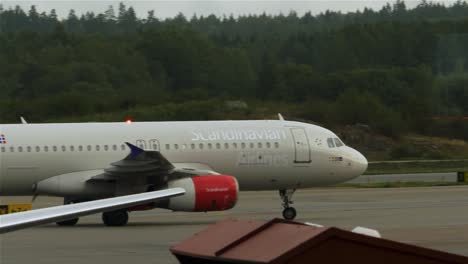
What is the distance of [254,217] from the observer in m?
26.8

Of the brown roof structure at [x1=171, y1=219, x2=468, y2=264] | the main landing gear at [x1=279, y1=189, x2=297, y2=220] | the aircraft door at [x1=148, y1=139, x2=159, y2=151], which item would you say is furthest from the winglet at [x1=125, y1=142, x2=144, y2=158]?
the brown roof structure at [x1=171, y1=219, x2=468, y2=264]

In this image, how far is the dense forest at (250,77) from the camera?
54.8 m

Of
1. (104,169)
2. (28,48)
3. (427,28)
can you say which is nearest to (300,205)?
(104,169)

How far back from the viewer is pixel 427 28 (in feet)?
263

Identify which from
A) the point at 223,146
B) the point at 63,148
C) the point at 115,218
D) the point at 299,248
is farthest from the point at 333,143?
the point at 299,248

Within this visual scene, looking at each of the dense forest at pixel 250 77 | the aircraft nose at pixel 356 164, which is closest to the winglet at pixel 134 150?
the aircraft nose at pixel 356 164

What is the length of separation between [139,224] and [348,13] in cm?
12191

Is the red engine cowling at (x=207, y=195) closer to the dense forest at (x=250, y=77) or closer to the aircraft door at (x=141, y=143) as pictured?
the aircraft door at (x=141, y=143)

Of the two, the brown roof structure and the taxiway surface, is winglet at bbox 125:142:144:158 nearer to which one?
the taxiway surface

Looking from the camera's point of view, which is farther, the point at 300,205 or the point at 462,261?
the point at 300,205

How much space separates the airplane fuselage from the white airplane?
0.07ft

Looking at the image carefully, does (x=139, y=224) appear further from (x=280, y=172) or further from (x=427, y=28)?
(x=427, y=28)

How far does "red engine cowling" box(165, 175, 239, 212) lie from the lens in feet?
75.5

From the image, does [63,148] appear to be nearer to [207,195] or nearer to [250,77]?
[207,195]
